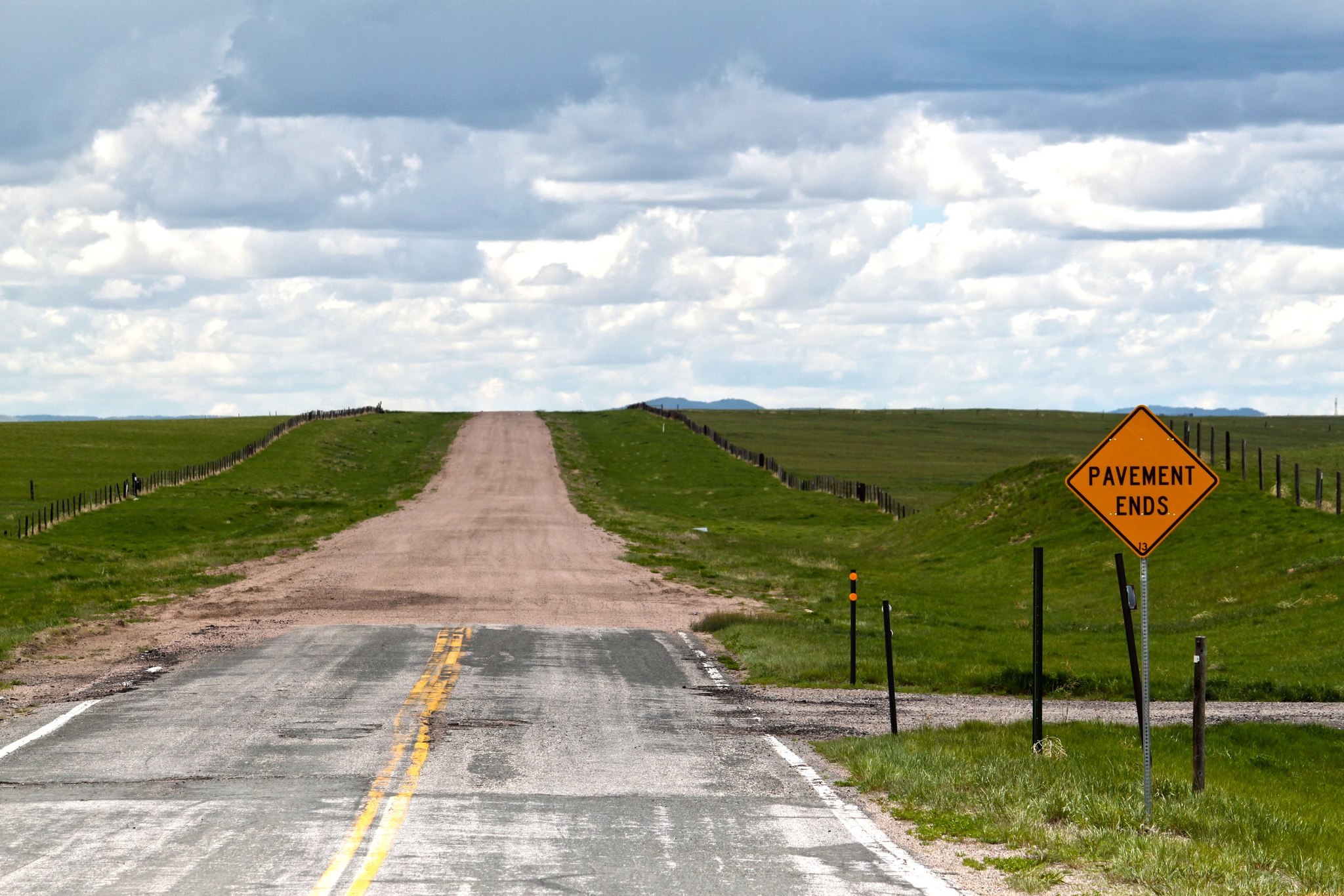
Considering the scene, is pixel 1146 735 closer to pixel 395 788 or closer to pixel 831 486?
pixel 395 788

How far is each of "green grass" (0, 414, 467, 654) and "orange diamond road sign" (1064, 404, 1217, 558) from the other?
1934 cm

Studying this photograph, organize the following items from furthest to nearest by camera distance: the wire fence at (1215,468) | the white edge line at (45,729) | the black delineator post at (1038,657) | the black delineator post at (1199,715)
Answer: the wire fence at (1215,468) < the white edge line at (45,729) < the black delineator post at (1038,657) < the black delineator post at (1199,715)

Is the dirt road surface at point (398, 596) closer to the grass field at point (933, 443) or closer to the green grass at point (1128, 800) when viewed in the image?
the green grass at point (1128, 800)

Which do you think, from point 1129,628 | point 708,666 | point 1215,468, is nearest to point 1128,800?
point 1129,628

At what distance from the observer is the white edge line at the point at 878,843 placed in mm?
10172

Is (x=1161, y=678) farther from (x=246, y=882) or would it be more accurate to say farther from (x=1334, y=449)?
(x=1334, y=449)

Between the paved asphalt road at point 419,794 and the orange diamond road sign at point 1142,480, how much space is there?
363 centimetres

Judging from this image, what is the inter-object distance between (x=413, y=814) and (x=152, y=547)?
4588cm

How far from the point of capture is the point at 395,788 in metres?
13.5

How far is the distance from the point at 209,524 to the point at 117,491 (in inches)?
424

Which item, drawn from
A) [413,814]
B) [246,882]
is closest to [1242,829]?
[413,814]

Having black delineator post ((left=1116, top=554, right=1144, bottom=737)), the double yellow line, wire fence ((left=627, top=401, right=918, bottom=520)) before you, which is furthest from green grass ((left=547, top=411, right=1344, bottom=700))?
black delineator post ((left=1116, top=554, right=1144, bottom=737))

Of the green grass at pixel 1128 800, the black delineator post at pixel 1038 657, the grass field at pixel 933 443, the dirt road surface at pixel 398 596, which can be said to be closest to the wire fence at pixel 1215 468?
the black delineator post at pixel 1038 657

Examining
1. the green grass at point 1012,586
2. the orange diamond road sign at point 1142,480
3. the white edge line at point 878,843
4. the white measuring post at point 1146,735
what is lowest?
the green grass at point 1012,586
